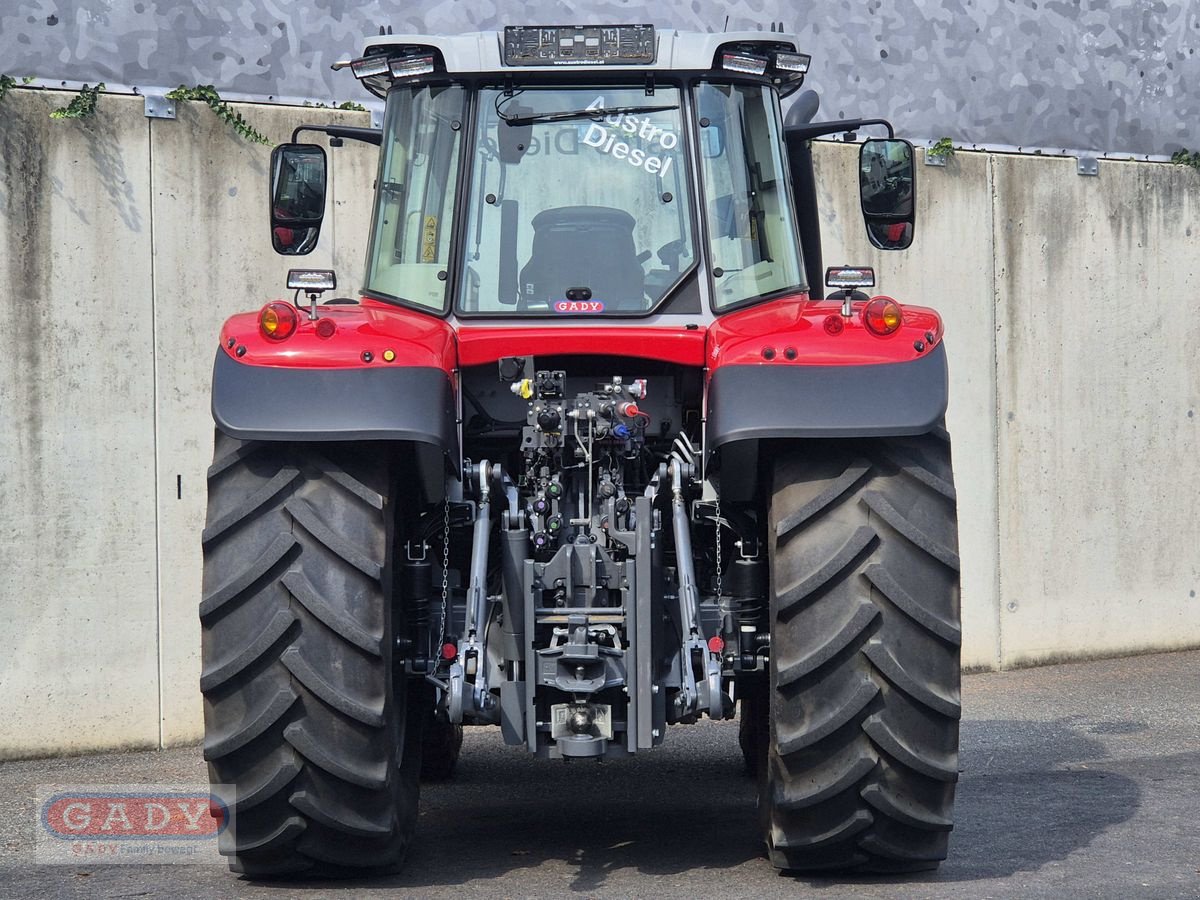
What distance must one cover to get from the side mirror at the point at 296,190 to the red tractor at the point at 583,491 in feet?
1.73

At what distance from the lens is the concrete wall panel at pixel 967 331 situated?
34.0 ft

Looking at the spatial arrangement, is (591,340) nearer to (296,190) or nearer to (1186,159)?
(296,190)

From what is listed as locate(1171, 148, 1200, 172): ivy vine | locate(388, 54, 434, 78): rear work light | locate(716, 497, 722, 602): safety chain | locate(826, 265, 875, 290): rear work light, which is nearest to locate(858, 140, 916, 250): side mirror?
locate(826, 265, 875, 290): rear work light

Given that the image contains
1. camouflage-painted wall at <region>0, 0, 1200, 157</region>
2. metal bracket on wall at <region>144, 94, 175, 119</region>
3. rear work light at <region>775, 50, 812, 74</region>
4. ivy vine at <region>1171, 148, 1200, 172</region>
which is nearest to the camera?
rear work light at <region>775, 50, 812, 74</region>

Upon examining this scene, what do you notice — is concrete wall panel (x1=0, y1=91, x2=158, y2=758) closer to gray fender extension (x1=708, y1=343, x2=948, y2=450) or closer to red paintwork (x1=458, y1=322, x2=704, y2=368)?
red paintwork (x1=458, y1=322, x2=704, y2=368)

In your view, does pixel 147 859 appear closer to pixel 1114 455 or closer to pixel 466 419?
pixel 466 419

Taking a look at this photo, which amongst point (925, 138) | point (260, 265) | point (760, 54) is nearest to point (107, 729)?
point (260, 265)

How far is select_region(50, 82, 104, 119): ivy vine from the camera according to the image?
27.1ft

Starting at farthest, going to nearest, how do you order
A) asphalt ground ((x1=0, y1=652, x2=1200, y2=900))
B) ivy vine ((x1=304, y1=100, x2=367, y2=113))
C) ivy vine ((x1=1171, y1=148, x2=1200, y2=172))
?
ivy vine ((x1=1171, y1=148, x2=1200, y2=172))
ivy vine ((x1=304, y1=100, x2=367, y2=113))
asphalt ground ((x1=0, y1=652, x2=1200, y2=900))

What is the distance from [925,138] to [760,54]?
16.8 feet

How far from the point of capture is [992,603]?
34.4ft

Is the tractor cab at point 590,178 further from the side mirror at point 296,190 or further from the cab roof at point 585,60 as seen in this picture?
the side mirror at point 296,190

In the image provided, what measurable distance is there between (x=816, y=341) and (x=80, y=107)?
15.7 feet

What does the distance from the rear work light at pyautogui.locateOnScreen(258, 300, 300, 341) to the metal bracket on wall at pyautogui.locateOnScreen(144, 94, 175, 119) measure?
12.7 feet
